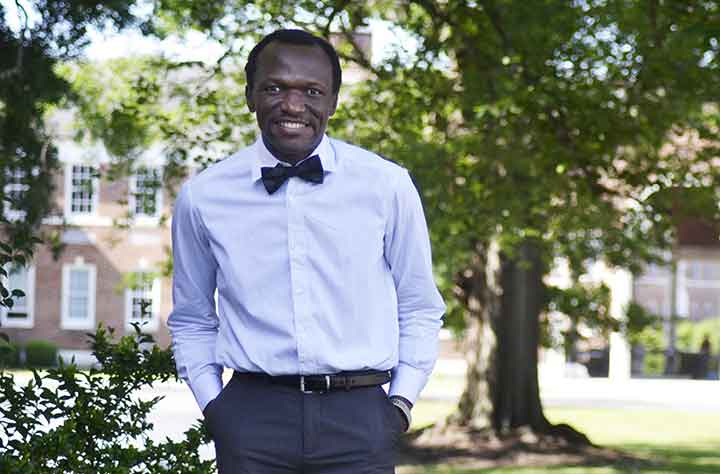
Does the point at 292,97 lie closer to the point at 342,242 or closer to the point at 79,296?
the point at 342,242

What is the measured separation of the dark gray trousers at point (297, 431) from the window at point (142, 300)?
203 centimetres

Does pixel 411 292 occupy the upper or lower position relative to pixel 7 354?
upper

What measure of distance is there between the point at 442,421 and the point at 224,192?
15868 millimetres

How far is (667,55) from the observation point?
13.4 meters

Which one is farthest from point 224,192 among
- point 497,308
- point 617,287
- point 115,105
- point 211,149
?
point 617,287

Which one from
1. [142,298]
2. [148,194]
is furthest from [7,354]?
[148,194]

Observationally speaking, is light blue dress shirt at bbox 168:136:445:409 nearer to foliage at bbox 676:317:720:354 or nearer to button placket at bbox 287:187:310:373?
button placket at bbox 287:187:310:373

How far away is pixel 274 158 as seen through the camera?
3623 mm

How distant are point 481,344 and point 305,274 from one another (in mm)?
15901

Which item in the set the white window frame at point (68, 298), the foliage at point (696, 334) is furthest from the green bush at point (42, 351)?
the foliage at point (696, 334)

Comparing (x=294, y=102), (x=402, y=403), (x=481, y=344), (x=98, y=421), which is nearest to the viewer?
(x=294, y=102)

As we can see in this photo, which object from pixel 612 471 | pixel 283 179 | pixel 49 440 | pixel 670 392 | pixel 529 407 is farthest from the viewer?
pixel 670 392

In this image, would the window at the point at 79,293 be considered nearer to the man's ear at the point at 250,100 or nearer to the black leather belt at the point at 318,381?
the man's ear at the point at 250,100

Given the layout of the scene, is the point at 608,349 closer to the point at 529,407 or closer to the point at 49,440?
the point at 529,407
